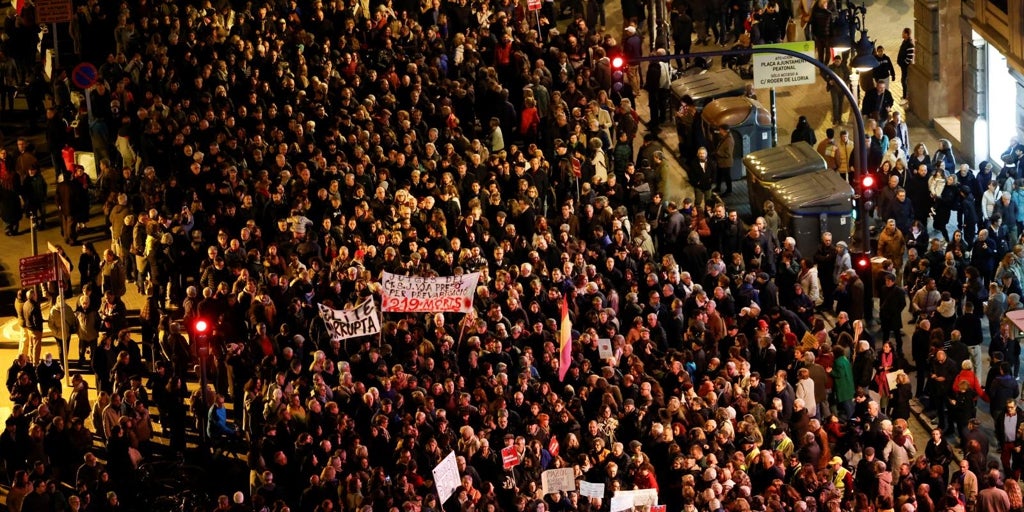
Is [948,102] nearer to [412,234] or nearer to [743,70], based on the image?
[743,70]

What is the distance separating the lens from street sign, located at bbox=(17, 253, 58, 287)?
33.3 meters

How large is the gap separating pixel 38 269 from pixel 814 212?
42.0 feet

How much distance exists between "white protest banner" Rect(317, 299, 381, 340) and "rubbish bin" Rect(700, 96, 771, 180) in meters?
11.2

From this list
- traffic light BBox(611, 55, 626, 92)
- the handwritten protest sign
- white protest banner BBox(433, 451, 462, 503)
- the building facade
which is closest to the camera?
white protest banner BBox(433, 451, 462, 503)

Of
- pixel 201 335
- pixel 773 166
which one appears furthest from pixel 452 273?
pixel 773 166

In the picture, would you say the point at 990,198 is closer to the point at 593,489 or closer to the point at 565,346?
the point at 565,346

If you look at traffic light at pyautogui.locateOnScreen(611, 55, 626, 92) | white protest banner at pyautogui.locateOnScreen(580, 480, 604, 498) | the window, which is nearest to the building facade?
the window

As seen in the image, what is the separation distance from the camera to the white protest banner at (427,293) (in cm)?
3189

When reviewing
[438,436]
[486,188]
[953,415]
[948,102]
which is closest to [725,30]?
[948,102]

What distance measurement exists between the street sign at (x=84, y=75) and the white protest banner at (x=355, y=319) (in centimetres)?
863

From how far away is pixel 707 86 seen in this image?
141ft

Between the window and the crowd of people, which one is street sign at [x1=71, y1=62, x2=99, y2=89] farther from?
the window

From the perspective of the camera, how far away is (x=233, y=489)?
101ft

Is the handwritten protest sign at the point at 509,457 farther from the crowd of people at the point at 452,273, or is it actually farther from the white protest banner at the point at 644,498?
the white protest banner at the point at 644,498
